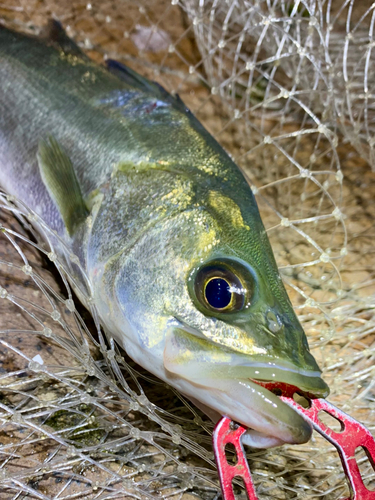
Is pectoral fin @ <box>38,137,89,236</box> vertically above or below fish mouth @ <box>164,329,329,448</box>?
above

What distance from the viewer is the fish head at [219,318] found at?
46.5 inches

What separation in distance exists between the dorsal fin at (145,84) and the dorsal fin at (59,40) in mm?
161

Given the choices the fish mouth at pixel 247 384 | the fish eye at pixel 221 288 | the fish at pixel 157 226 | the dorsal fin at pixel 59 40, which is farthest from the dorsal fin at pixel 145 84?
the fish mouth at pixel 247 384

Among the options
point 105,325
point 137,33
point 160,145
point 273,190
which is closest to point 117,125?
point 160,145

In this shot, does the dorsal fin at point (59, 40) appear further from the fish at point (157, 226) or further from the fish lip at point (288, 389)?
the fish lip at point (288, 389)

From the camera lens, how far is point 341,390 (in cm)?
190

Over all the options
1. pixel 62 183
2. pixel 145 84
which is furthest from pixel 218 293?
pixel 145 84

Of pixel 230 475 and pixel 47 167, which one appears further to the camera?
pixel 47 167

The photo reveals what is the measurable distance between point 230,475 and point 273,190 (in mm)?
1875

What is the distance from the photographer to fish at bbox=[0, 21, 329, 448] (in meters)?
1.20

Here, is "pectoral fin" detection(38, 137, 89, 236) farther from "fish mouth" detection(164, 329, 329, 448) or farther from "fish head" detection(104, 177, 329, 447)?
"fish mouth" detection(164, 329, 329, 448)

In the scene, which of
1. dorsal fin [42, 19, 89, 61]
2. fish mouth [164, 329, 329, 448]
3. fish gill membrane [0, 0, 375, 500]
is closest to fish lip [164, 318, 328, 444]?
fish mouth [164, 329, 329, 448]

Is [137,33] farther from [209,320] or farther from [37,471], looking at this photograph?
[37,471]

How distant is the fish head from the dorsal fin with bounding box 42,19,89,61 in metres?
1.22
